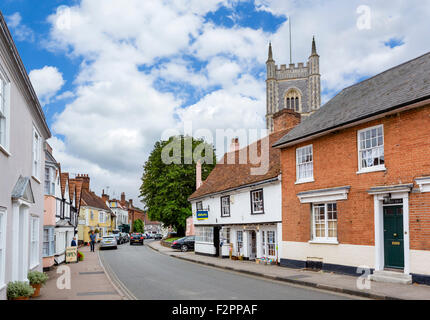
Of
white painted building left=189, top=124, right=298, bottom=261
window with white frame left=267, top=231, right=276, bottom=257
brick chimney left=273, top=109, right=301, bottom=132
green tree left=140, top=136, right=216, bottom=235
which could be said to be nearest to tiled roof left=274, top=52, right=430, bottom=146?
white painted building left=189, top=124, right=298, bottom=261

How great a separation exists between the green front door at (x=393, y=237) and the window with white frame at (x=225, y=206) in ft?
47.3

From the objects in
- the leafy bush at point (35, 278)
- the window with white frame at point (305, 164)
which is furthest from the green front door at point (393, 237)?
the leafy bush at point (35, 278)

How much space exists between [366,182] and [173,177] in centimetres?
3403

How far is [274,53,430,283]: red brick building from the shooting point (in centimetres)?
1408

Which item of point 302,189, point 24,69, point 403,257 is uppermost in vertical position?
point 24,69

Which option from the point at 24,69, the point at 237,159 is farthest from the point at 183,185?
the point at 24,69

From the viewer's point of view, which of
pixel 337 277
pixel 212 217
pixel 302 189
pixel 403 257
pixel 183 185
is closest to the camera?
pixel 403 257

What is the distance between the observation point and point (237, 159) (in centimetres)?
3344

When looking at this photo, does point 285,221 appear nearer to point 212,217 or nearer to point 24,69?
point 212,217

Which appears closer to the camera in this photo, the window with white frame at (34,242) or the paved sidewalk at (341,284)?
the paved sidewalk at (341,284)

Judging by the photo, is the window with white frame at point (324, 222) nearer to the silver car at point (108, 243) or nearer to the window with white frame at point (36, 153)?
the window with white frame at point (36, 153)

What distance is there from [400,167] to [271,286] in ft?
20.4

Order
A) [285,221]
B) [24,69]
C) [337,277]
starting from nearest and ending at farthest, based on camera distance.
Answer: [24,69], [337,277], [285,221]

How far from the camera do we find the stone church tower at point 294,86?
88.3 meters
